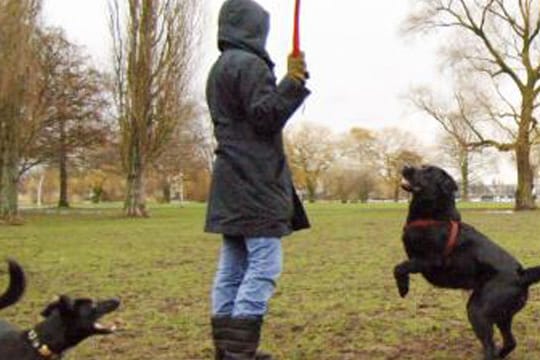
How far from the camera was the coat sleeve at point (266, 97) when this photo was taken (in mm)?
4246

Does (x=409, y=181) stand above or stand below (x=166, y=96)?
below

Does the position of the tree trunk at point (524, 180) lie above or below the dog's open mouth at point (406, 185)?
above

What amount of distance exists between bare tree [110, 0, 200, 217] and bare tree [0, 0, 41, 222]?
500 cm

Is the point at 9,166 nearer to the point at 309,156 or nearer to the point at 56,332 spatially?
the point at 56,332

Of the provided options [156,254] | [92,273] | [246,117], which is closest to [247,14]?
[246,117]

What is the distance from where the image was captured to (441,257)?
523 cm

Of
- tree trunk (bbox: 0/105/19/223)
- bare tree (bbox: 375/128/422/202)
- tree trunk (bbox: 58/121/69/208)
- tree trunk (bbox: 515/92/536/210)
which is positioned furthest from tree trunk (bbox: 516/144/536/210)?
bare tree (bbox: 375/128/422/202)

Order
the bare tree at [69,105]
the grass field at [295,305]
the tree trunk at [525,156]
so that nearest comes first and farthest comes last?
the grass field at [295,305] → the tree trunk at [525,156] → the bare tree at [69,105]

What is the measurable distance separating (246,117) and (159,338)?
239 cm

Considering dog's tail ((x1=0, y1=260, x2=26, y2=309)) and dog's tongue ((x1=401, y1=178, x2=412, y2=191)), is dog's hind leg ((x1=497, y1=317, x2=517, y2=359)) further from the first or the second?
dog's tail ((x1=0, y1=260, x2=26, y2=309))

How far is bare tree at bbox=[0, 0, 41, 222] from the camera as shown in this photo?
2555cm

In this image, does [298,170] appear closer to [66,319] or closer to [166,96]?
[166,96]

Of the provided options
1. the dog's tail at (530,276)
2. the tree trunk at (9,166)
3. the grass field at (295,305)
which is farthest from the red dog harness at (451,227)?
the tree trunk at (9,166)

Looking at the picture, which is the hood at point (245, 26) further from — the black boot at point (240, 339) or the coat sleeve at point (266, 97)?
the black boot at point (240, 339)
